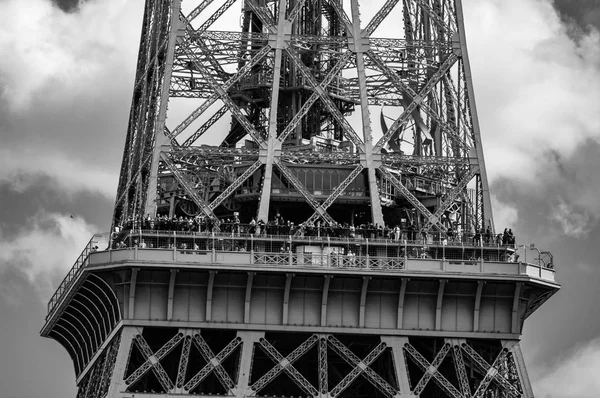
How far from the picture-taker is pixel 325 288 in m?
109

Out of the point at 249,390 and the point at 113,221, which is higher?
the point at 113,221

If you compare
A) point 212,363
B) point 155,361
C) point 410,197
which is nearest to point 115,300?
point 155,361

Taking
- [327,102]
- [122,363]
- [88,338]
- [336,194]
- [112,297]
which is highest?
[327,102]

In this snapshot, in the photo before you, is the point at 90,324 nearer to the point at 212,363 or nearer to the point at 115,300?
the point at 115,300

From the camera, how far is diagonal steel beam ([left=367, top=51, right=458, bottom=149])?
381ft

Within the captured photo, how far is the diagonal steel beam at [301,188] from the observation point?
11262cm

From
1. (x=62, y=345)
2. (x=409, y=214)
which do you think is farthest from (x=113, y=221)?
(x=409, y=214)

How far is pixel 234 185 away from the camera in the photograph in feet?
372

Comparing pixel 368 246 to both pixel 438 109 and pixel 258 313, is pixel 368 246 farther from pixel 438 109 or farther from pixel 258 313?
pixel 438 109

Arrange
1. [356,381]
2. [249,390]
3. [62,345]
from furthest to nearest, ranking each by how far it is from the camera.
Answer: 1. [62,345]
2. [356,381]
3. [249,390]

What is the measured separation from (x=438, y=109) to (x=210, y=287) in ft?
68.2

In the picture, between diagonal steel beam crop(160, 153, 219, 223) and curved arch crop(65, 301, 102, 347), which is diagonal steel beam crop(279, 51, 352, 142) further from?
curved arch crop(65, 301, 102, 347)

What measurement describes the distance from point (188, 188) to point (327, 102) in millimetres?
8710

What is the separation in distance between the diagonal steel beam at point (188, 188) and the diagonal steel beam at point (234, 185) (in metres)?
0.34
